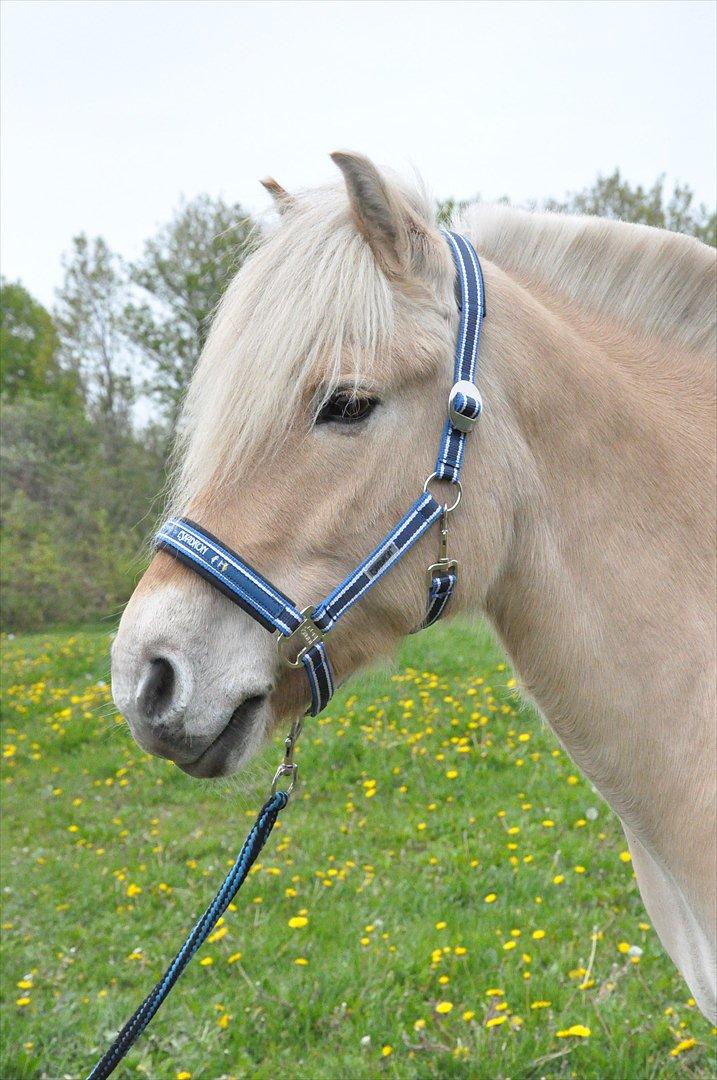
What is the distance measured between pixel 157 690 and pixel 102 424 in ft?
73.2

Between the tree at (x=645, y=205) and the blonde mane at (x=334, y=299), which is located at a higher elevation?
the tree at (x=645, y=205)

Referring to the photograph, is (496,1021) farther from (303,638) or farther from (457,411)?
(457,411)

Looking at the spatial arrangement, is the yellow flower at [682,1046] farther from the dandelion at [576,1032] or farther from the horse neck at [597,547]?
the horse neck at [597,547]

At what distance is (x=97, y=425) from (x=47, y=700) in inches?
602

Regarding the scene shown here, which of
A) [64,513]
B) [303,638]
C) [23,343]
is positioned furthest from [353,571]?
[23,343]

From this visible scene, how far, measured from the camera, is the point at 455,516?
1754 millimetres

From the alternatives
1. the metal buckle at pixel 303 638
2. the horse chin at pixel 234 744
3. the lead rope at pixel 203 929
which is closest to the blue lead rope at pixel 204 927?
the lead rope at pixel 203 929

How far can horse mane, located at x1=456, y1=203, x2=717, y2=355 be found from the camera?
2.01 meters

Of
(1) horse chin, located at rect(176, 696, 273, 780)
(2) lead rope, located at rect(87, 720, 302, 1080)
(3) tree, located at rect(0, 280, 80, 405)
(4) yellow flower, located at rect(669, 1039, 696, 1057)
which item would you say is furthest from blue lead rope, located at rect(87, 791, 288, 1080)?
(3) tree, located at rect(0, 280, 80, 405)

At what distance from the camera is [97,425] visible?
22562 mm

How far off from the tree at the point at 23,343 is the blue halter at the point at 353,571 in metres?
32.2

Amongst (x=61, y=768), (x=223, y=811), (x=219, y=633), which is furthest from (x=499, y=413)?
(x=61, y=768)

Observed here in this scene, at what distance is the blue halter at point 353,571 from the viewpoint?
1.62 metres

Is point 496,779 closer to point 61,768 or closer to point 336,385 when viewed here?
point 61,768
